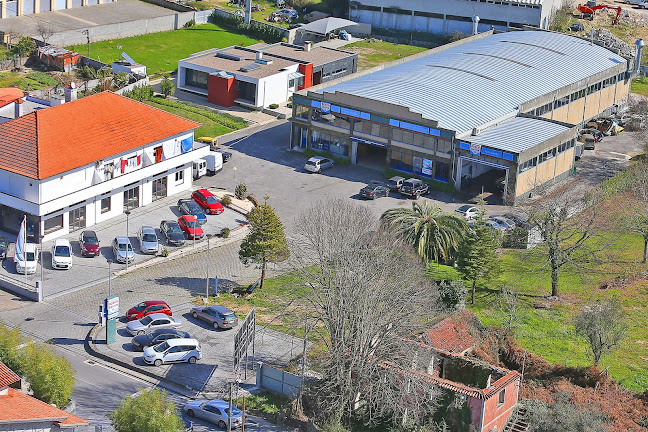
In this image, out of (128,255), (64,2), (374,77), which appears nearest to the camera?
(128,255)

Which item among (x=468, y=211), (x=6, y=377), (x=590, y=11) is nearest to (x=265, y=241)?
(x=468, y=211)

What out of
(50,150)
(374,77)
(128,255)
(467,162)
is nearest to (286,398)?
(128,255)

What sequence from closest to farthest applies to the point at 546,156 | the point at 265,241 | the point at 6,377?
the point at 6,377 < the point at 265,241 < the point at 546,156

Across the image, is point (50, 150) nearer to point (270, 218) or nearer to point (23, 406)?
point (270, 218)

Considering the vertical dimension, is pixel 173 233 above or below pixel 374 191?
below

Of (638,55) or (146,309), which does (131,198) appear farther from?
(638,55)

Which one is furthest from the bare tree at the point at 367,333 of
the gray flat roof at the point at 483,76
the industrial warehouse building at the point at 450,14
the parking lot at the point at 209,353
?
the industrial warehouse building at the point at 450,14
